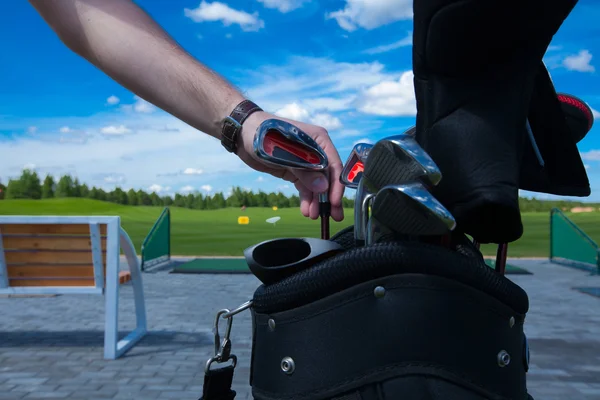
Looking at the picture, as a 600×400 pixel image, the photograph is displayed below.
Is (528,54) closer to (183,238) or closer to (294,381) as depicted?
(294,381)

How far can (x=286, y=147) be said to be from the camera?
1451 millimetres

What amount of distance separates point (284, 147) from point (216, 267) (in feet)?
35.5

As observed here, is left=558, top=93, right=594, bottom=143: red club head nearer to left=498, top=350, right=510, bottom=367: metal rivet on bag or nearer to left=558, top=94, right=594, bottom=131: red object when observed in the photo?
left=558, top=94, right=594, bottom=131: red object

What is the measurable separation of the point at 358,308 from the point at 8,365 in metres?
4.73

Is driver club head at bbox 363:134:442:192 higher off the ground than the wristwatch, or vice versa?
the wristwatch

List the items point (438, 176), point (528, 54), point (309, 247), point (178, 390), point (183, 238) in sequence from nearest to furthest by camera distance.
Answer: point (438, 176) < point (528, 54) < point (309, 247) < point (178, 390) < point (183, 238)

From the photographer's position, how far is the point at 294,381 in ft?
3.92

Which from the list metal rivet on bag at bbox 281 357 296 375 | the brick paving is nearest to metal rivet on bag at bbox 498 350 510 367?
metal rivet on bag at bbox 281 357 296 375

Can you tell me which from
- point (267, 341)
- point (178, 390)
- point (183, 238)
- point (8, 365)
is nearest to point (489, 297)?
point (267, 341)

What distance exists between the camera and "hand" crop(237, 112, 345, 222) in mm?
1542

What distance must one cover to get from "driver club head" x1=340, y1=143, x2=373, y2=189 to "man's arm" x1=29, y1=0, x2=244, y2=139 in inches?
13.7

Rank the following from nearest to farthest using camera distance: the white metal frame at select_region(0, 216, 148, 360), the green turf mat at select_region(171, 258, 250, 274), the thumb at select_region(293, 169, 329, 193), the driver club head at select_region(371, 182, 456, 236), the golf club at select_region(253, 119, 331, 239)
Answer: the driver club head at select_region(371, 182, 456, 236), the golf club at select_region(253, 119, 331, 239), the thumb at select_region(293, 169, 329, 193), the white metal frame at select_region(0, 216, 148, 360), the green turf mat at select_region(171, 258, 250, 274)

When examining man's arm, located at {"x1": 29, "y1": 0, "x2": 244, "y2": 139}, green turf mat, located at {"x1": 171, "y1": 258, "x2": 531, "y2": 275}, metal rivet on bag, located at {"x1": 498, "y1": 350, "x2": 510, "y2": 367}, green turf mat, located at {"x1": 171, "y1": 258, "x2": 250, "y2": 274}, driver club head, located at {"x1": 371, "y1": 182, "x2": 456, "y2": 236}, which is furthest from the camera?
green turf mat, located at {"x1": 171, "y1": 258, "x2": 250, "y2": 274}

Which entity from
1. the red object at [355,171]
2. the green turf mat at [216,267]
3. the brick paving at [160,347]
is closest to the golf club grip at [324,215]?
the red object at [355,171]
